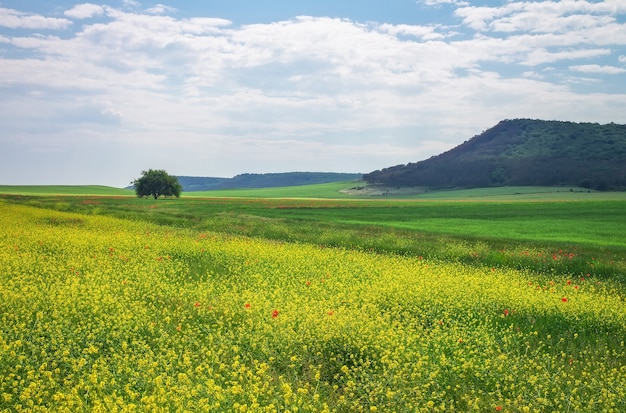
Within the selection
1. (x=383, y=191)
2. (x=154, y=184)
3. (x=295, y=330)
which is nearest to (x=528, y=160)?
(x=383, y=191)

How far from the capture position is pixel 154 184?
257 feet

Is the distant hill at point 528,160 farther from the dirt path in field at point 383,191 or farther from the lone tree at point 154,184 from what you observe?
the lone tree at point 154,184

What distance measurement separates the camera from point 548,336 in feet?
32.7

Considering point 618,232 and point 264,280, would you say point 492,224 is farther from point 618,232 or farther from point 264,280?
point 264,280

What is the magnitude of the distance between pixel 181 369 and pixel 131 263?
7584 millimetres

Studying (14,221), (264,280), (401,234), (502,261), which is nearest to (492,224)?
(401,234)

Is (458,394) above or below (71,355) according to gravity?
below

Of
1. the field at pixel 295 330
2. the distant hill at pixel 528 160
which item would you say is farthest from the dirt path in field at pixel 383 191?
the field at pixel 295 330

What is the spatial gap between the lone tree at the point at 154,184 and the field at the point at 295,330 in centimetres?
6097

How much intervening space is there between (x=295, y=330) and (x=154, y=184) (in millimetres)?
72842

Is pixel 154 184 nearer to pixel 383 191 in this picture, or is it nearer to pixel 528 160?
pixel 383 191

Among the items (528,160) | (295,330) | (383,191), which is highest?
(528,160)

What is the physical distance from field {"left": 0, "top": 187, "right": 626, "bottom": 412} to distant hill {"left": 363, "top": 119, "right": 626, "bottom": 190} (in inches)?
2525

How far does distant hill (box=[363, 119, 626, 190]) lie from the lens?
7956cm
